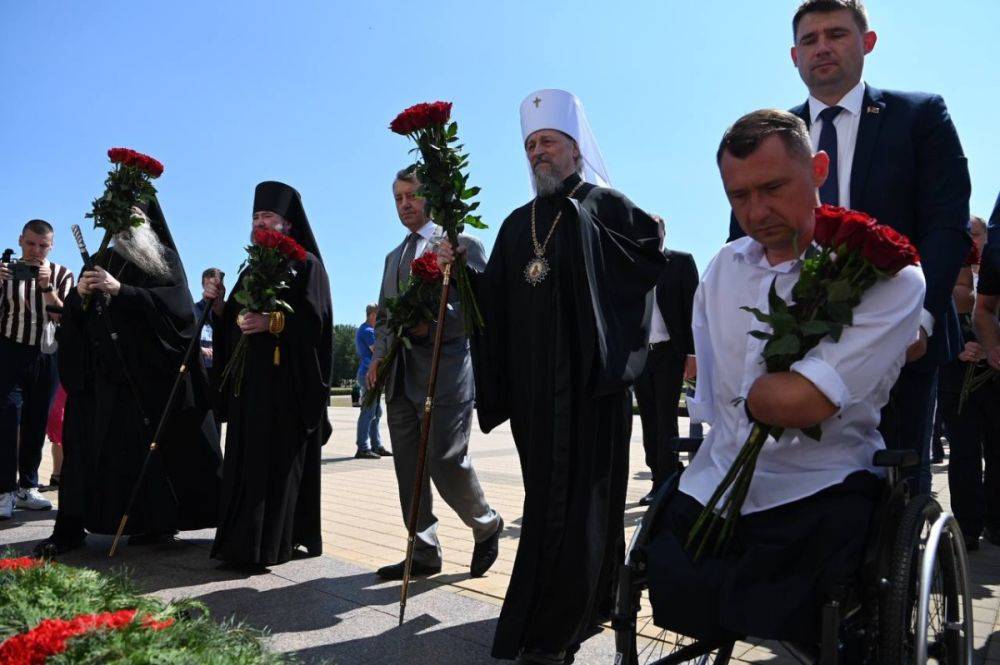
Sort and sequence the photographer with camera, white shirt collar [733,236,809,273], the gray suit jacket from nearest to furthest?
white shirt collar [733,236,809,273], the gray suit jacket, the photographer with camera

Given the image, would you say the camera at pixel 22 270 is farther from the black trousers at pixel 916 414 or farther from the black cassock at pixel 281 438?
the black trousers at pixel 916 414

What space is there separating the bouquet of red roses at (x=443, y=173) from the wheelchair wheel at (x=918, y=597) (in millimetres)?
2307

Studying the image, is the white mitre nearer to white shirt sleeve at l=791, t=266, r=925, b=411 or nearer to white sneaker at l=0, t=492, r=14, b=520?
white shirt sleeve at l=791, t=266, r=925, b=411

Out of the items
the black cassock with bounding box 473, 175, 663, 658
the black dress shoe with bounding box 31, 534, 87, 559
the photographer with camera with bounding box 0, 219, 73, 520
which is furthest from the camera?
the photographer with camera with bounding box 0, 219, 73, 520

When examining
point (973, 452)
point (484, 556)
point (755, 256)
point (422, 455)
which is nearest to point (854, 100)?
point (755, 256)

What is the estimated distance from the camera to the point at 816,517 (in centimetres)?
217

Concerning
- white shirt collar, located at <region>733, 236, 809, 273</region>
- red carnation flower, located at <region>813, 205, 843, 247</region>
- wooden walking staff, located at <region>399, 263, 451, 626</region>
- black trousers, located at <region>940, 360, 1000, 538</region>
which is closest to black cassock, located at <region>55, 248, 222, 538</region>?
wooden walking staff, located at <region>399, 263, 451, 626</region>

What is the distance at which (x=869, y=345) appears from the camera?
2.23 meters

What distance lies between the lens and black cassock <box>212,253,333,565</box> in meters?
5.13

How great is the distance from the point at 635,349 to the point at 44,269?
600 cm

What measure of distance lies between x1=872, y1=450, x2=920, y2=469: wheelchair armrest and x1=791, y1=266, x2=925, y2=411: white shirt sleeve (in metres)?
0.15

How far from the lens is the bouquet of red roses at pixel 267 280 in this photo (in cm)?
525

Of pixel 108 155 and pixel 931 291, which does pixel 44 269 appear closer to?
pixel 108 155

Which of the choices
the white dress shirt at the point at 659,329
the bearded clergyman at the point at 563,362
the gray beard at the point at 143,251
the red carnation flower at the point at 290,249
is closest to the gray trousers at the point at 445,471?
the bearded clergyman at the point at 563,362
